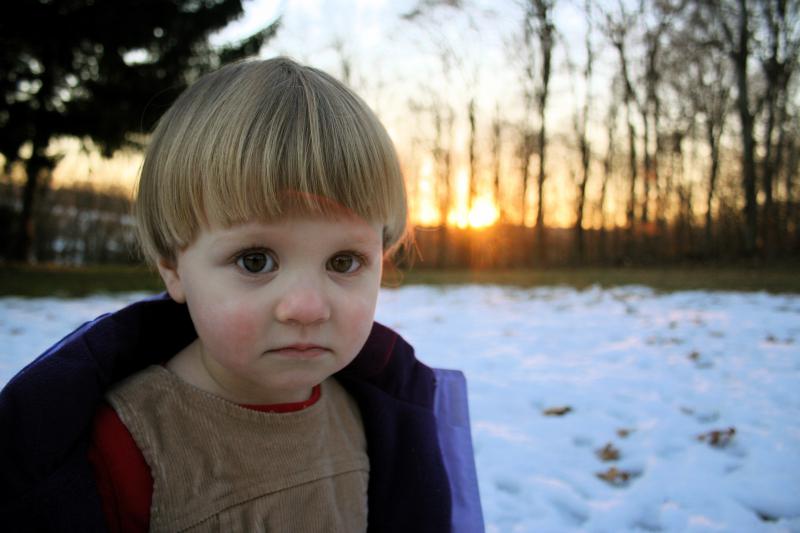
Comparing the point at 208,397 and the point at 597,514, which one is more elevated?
the point at 208,397

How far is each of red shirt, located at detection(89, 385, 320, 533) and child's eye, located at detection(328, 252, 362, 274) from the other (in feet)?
1.55

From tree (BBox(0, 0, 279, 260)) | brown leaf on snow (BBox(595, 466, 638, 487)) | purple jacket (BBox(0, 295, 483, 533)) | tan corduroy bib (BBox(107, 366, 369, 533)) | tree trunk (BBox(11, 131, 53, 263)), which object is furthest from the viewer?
tree trunk (BBox(11, 131, 53, 263))

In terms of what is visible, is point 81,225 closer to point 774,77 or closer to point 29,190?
point 29,190

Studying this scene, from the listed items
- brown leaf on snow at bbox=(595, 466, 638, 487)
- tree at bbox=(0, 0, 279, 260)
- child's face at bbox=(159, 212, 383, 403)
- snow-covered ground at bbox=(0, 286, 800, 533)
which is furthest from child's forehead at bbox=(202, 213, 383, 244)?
tree at bbox=(0, 0, 279, 260)

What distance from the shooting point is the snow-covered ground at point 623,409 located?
5.71 ft

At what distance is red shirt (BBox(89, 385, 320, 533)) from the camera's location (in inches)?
33.9

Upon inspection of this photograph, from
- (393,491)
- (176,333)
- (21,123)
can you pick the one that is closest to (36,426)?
(176,333)

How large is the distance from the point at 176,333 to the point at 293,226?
517mm

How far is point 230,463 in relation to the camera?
96 centimetres

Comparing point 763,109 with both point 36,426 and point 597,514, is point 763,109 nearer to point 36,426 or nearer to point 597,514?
point 597,514

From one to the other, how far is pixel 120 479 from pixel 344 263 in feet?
1.78

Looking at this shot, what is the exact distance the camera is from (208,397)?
99cm

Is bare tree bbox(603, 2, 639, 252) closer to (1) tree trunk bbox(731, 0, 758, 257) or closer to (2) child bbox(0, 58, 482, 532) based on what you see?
(1) tree trunk bbox(731, 0, 758, 257)

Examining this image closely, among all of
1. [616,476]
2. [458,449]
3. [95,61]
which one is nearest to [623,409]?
[616,476]
